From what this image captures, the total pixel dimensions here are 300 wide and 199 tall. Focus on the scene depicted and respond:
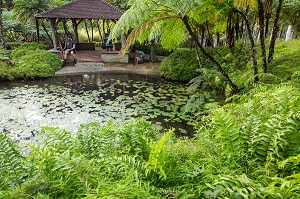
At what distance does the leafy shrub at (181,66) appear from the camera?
818 centimetres

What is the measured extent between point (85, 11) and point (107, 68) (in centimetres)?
321

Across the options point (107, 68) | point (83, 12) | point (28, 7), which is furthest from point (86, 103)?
point (28, 7)

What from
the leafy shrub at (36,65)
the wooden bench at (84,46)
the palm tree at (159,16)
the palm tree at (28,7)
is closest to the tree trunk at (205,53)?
the palm tree at (159,16)

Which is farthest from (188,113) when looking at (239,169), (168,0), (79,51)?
(79,51)

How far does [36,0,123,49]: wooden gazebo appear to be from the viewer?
9867 millimetres

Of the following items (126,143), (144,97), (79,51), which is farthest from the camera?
(79,51)

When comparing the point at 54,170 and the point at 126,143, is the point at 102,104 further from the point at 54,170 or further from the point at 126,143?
the point at 54,170

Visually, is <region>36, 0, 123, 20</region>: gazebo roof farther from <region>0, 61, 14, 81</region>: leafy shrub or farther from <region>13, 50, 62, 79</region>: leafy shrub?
<region>0, 61, 14, 81</region>: leafy shrub

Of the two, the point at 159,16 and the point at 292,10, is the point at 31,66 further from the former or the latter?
the point at 292,10

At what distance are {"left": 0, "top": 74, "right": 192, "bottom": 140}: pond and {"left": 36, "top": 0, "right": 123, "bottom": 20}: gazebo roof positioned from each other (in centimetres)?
343

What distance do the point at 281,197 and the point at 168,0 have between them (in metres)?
2.76

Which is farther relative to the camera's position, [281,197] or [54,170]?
[54,170]

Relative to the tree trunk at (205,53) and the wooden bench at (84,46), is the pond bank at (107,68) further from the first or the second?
the tree trunk at (205,53)

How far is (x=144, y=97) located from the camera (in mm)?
6410
